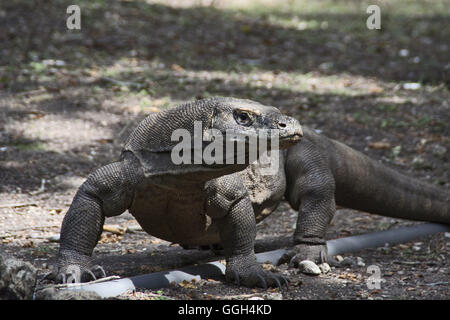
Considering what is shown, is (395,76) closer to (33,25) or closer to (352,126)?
(352,126)

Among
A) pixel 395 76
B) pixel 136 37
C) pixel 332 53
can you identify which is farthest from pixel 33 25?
pixel 395 76

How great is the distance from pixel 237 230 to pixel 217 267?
1.21 ft

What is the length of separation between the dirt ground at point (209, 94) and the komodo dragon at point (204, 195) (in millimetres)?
280

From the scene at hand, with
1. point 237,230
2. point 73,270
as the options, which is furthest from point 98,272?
point 237,230

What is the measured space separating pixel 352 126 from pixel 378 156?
0.84 meters

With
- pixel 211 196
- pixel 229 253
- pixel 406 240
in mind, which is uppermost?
pixel 211 196

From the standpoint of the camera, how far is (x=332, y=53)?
11781 millimetres

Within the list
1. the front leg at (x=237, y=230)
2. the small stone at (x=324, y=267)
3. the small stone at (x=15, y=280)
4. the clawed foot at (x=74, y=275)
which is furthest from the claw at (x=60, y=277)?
the small stone at (x=324, y=267)

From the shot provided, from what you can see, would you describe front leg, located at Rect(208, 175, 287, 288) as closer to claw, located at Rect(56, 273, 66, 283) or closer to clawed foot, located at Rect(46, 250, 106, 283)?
clawed foot, located at Rect(46, 250, 106, 283)

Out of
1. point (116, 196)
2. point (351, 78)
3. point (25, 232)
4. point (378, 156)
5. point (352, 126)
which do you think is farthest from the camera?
point (351, 78)

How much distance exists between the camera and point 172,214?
13.3ft

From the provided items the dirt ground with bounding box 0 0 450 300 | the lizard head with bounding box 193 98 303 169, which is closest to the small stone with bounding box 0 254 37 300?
the dirt ground with bounding box 0 0 450 300

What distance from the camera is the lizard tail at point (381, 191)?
17.5 ft

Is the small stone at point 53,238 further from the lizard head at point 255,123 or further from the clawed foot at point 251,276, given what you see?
the lizard head at point 255,123
